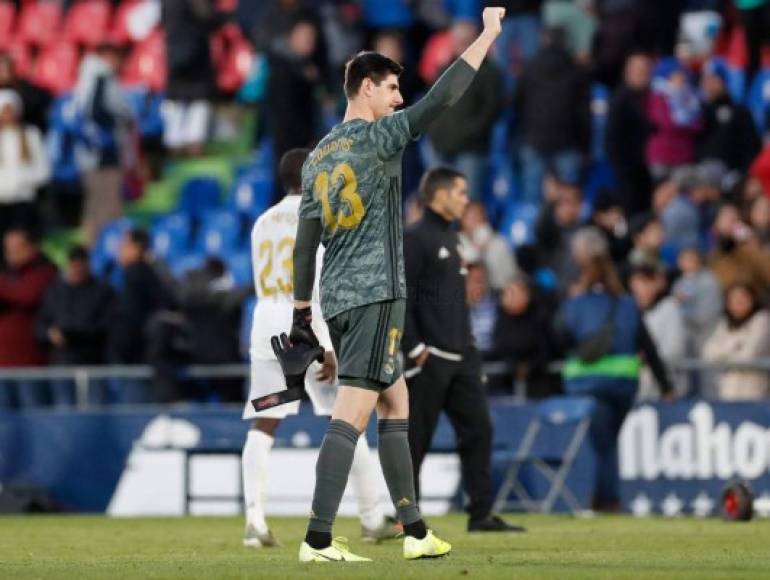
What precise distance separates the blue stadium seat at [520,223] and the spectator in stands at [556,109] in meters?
0.50

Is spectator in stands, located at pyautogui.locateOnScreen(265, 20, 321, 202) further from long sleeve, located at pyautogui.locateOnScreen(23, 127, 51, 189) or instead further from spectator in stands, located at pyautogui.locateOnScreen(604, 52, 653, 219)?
spectator in stands, located at pyautogui.locateOnScreen(604, 52, 653, 219)

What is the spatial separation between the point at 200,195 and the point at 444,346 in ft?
41.5

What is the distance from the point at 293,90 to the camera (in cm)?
2375

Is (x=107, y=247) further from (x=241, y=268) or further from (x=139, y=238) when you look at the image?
(x=139, y=238)

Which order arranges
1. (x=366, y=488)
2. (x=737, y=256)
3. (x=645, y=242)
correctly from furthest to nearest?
(x=645, y=242), (x=737, y=256), (x=366, y=488)

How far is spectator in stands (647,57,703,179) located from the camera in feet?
71.7

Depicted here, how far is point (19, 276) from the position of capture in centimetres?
2203

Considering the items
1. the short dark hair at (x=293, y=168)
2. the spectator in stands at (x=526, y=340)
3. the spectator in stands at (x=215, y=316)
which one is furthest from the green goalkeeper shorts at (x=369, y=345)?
the spectator in stands at (x=215, y=316)

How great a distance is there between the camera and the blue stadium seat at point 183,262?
23.9 metres

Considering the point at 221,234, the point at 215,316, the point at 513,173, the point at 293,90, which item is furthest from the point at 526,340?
the point at 221,234

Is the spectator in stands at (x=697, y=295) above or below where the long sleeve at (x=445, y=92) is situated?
below

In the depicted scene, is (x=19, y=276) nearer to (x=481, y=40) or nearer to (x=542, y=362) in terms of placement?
(x=542, y=362)

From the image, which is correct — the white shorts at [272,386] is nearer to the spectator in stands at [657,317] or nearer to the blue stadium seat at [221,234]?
the spectator in stands at [657,317]

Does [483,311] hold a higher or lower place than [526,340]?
higher
